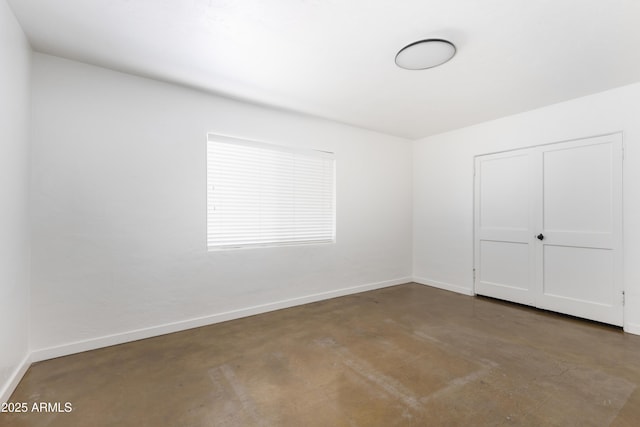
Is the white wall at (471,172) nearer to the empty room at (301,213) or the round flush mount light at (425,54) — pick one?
the empty room at (301,213)

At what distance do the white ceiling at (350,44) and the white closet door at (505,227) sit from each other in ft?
3.32

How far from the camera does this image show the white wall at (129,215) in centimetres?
263

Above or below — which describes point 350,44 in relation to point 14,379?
above

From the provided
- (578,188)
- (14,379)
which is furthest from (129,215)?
(578,188)

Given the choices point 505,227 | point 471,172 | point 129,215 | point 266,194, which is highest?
point 471,172

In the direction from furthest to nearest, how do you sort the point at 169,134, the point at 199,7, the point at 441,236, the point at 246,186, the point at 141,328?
the point at 441,236 < the point at 246,186 < the point at 169,134 < the point at 141,328 < the point at 199,7

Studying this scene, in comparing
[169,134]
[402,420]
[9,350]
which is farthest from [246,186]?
[402,420]

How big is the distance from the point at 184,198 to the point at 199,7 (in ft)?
6.32

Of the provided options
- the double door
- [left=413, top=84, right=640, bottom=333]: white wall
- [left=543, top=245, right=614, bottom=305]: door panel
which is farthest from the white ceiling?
[left=543, top=245, right=614, bottom=305]: door panel

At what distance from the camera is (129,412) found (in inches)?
74.3

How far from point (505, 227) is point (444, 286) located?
1445 mm

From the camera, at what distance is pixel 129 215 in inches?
117

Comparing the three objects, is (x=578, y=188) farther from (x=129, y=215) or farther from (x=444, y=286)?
(x=129, y=215)

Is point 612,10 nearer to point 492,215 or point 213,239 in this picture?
point 492,215
